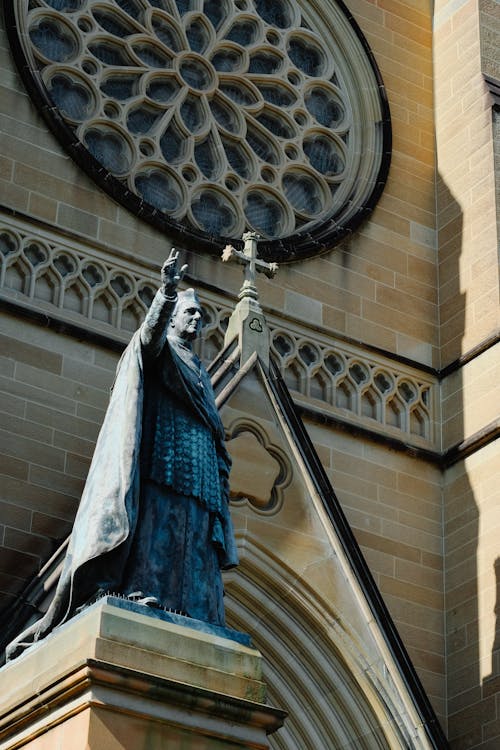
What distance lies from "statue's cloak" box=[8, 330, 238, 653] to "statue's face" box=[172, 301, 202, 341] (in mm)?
151

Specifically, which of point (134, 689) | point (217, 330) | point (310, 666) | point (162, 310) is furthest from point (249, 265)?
point (134, 689)

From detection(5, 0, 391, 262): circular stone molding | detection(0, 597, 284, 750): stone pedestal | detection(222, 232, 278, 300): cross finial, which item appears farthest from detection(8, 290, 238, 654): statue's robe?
detection(5, 0, 391, 262): circular stone molding

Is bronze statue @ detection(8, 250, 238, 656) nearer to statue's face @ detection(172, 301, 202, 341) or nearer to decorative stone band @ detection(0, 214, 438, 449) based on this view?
statue's face @ detection(172, 301, 202, 341)

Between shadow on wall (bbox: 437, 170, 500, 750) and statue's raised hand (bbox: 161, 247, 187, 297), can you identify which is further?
shadow on wall (bbox: 437, 170, 500, 750)

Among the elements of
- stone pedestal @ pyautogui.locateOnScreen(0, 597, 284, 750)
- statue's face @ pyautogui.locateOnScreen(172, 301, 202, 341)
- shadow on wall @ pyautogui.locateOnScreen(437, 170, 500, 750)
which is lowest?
stone pedestal @ pyautogui.locateOnScreen(0, 597, 284, 750)

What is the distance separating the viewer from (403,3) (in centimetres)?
1525

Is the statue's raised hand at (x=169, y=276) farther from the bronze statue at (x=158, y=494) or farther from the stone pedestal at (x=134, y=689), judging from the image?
the stone pedestal at (x=134, y=689)

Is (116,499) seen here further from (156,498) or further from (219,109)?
(219,109)

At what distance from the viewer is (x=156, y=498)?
7.55 meters

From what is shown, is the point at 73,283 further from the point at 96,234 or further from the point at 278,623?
the point at 278,623

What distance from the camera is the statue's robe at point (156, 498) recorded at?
7.32m

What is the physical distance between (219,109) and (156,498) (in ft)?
22.5

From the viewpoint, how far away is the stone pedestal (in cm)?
681

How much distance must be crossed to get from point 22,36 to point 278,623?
471 centimetres
